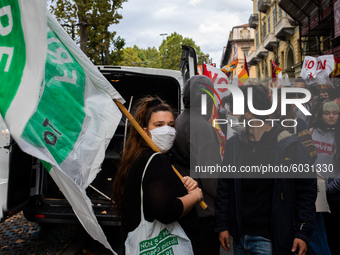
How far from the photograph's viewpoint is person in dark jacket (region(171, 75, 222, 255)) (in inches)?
104

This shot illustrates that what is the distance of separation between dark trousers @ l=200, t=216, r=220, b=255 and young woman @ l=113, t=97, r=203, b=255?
535mm

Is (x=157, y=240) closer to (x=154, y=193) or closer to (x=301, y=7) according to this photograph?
(x=154, y=193)

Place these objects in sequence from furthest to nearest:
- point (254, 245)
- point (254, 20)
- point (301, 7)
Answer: point (254, 20) < point (301, 7) < point (254, 245)

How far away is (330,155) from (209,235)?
A: 1.69 m

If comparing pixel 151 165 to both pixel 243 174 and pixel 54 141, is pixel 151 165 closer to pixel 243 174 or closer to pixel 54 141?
pixel 54 141

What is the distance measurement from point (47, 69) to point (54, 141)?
0.42m

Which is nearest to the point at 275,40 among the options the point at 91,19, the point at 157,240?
the point at 91,19

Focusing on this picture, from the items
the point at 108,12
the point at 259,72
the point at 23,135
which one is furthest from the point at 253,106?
the point at 259,72

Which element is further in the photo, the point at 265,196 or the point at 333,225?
the point at 333,225

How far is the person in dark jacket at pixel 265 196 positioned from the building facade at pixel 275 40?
23387 mm

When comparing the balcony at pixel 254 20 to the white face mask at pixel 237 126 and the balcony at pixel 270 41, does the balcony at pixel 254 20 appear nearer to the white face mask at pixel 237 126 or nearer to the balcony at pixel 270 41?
the balcony at pixel 270 41

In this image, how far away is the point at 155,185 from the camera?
188 centimetres

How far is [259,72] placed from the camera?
45219 millimetres

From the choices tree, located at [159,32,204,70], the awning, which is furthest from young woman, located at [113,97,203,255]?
tree, located at [159,32,204,70]
